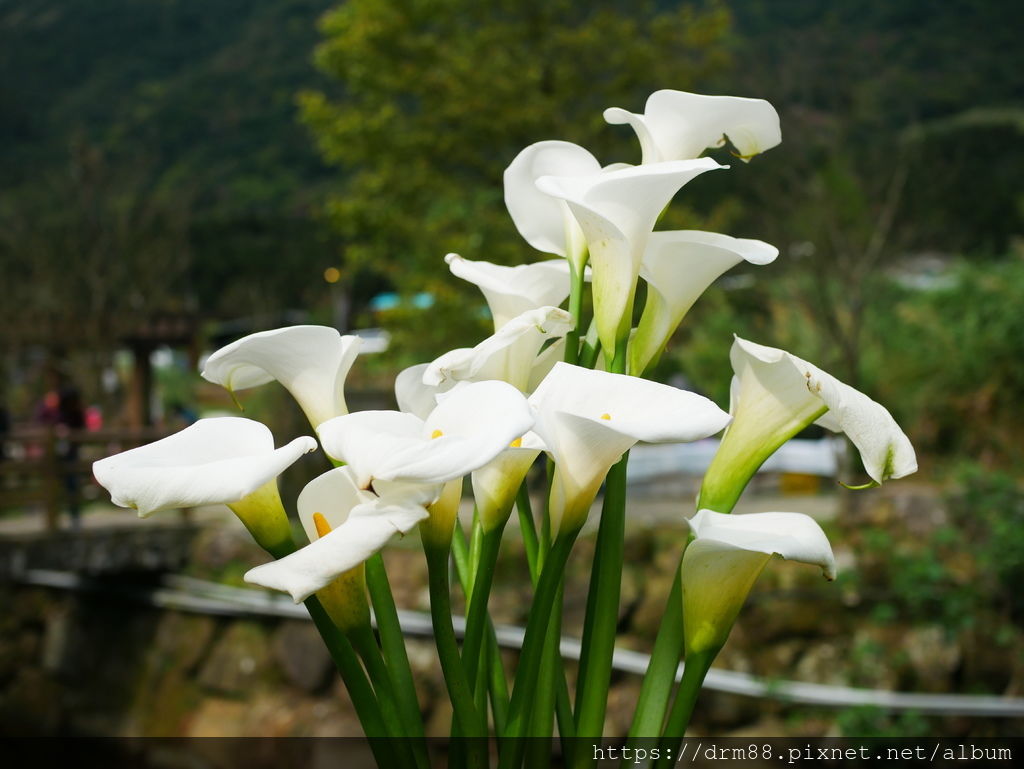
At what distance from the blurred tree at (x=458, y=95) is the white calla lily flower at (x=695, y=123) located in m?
4.92

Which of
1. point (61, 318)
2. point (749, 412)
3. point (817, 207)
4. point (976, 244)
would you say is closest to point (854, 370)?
point (817, 207)

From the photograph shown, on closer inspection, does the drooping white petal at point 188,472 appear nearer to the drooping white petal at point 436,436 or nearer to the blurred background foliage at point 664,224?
the drooping white petal at point 436,436

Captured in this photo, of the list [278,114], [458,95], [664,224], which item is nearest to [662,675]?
[664,224]

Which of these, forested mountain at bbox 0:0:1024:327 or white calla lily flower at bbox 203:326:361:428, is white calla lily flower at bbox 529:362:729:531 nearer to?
white calla lily flower at bbox 203:326:361:428

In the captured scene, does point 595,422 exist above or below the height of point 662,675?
above

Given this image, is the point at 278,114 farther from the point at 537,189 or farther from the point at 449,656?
the point at 449,656

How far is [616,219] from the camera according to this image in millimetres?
695

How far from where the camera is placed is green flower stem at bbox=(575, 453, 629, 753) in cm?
70

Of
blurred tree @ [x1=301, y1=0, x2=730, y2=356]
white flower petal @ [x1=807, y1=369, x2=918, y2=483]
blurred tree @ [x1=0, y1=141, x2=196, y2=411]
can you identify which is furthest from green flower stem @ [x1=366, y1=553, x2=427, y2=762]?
blurred tree @ [x1=0, y1=141, x2=196, y2=411]

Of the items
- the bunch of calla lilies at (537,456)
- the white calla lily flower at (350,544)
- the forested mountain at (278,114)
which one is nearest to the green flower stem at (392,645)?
the bunch of calla lilies at (537,456)

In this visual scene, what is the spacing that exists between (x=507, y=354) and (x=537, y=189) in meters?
0.16

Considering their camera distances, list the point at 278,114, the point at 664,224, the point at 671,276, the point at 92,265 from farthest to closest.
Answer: the point at 278,114, the point at 92,265, the point at 664,224, the point at 671,276

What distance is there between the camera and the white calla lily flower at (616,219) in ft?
2.21

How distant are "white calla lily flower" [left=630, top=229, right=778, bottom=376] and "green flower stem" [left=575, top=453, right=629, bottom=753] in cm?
10
